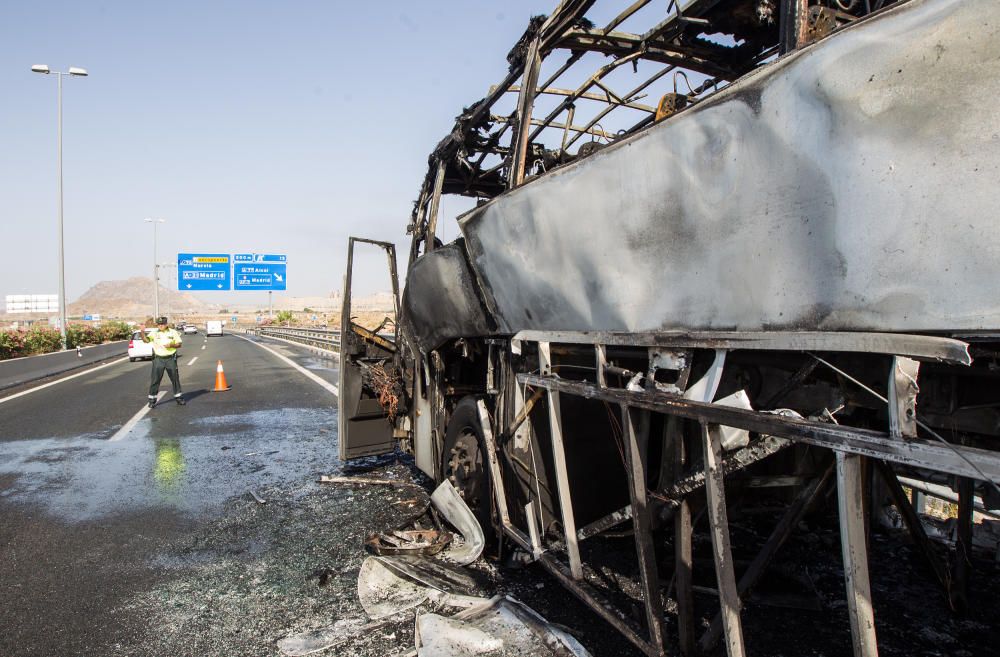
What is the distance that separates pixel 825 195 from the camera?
1614 mm

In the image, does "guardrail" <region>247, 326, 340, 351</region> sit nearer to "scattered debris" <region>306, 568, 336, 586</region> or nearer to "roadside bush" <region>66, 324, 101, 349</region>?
"roadside bush" <region>66, 324, 101, 349</region>

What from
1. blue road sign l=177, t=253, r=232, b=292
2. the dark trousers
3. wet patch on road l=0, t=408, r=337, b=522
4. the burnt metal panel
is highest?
blue road sign l=177, t=253, r=232, b=292

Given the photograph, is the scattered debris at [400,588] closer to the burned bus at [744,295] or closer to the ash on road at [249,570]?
the ash on road at [249,570]

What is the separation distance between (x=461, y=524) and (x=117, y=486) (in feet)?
13.5

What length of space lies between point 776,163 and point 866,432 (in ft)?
2.74

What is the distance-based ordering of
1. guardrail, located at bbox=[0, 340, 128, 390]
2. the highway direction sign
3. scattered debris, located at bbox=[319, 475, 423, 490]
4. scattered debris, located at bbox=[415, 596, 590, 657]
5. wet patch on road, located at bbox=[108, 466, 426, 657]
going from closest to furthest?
scattered debris, located at bbox=[415, 596, 590, 657] → wet patch on road, located at bbox=[108, 466, 426, 657] → scattered debris, located at bbox=[319, 475, 423, 490] → guardrail, located at bbox=[0, 340, 128, 390] → the highway direction sign

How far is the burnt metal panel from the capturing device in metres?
3.65

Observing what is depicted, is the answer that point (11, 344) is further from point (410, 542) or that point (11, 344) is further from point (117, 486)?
point (410, 542)

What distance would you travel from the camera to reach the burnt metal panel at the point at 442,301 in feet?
12.0

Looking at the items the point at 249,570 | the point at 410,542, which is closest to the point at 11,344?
the point at 249,570

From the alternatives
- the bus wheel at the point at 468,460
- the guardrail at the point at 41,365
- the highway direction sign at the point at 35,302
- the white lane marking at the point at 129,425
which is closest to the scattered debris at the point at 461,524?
the bus wheel at the point at 468,460

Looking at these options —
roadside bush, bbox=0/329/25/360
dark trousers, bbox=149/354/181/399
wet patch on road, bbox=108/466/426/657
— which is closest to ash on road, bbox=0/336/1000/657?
wet patch on road, bbox=108/466/426/657

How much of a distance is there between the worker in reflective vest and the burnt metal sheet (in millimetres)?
10692

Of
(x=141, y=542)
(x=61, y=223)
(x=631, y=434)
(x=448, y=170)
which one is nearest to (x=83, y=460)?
(x=141, y=542)
